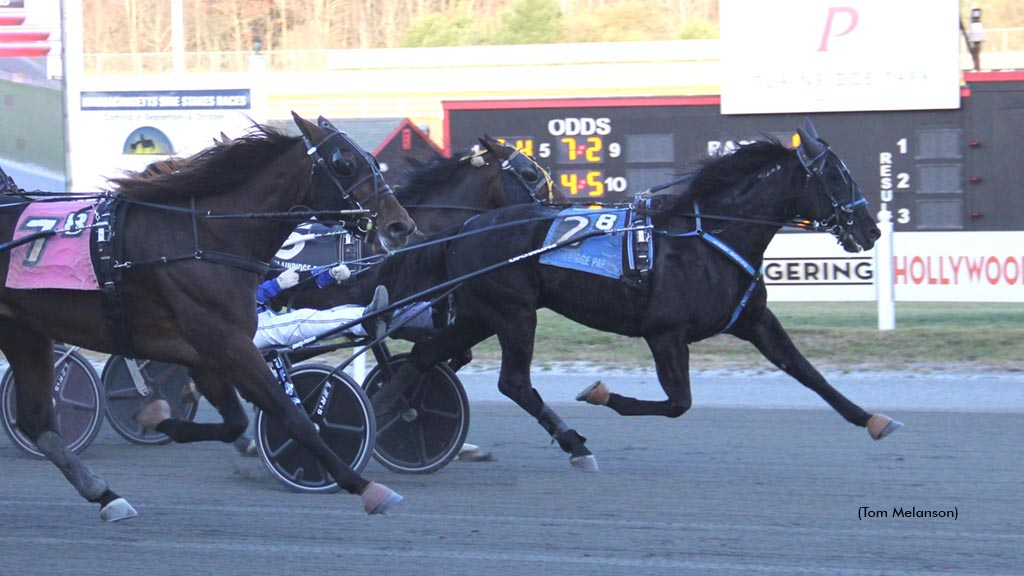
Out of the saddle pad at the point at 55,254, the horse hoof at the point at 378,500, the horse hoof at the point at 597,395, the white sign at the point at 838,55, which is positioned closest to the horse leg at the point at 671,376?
the horse hoof at the point at 597,395

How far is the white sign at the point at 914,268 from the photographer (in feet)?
40.1

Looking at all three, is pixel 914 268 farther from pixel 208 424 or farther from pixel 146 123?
pixel 146 123

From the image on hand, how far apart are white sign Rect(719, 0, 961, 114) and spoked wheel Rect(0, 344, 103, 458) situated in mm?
7405

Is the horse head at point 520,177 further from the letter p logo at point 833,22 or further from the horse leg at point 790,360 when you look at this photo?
the letter p logo at point 833,22

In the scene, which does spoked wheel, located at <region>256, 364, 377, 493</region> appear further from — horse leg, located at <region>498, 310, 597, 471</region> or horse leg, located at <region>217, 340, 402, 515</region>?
horse leg, located at <region>498, 310, 597, 471</region>

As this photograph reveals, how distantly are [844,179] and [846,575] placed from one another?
2534 millimetres

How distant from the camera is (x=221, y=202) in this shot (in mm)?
6133

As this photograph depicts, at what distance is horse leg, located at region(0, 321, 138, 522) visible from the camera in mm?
6145

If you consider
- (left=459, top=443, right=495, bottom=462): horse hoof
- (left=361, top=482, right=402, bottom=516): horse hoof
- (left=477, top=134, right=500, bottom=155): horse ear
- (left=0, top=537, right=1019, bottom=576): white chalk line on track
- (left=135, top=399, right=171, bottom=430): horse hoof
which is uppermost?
(left=477, top=134, right=500, bottom=155): horse ear

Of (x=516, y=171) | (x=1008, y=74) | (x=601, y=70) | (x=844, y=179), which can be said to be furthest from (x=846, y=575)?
(x=601, y=70)

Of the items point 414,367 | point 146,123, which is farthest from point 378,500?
point 146,123

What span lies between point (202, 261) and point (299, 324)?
1.09m

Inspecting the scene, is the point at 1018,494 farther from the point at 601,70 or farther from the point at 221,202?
the point at 601,70

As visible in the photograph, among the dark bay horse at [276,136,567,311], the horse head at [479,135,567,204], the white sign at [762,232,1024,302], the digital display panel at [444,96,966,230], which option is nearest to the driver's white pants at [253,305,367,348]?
the dark bay horse at [276,136,567,311]
